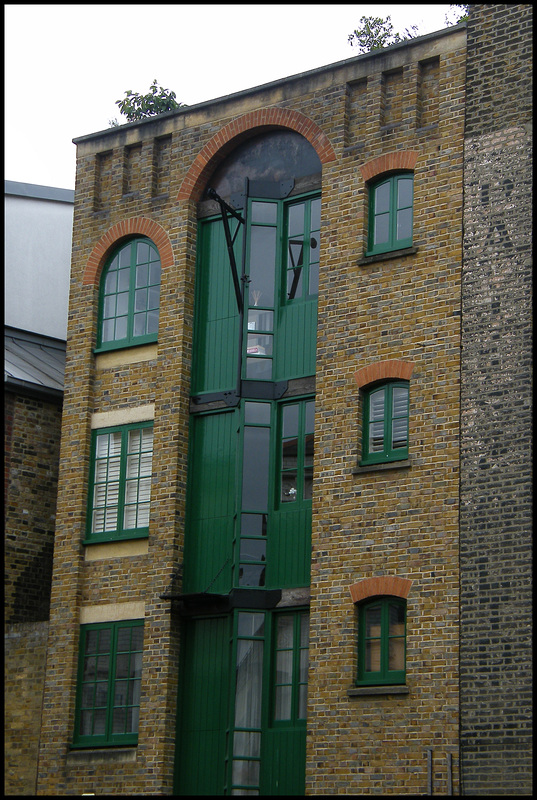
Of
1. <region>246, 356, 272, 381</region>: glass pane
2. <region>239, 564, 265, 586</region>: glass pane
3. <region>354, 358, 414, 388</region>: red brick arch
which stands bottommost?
<region>239, 564, 265, 586</region>: glass pane

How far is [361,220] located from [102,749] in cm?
993

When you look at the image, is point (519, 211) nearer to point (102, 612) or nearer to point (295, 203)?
point (295, 203)

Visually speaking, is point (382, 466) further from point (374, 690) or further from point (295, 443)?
point (374, 690)

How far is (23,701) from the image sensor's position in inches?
952

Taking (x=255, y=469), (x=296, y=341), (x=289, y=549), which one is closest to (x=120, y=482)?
(x=255, y=469)

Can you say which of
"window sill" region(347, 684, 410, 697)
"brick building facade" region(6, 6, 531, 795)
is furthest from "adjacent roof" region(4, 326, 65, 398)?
"window sill" region(347, 684, 410, 697)

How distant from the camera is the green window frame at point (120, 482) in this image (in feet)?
77.7

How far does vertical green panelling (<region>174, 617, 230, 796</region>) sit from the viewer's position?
21.8m

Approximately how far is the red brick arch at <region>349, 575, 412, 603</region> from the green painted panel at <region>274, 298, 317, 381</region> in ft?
12.6

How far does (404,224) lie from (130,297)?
18.8 ft

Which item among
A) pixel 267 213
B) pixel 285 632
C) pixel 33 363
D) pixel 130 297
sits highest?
pixel 267 213

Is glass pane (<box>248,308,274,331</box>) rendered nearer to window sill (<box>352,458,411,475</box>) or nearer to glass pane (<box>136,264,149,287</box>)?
glass pane (<box>136,264,149,287</box>)

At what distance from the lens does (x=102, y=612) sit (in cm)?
2350

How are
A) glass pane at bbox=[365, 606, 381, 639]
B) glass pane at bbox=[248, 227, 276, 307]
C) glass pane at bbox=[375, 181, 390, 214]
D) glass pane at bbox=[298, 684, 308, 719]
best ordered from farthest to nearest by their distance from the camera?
glass pane at bbox=[248, 227, 276, 307] → glass pane at bbox=[375, 181, 390, 214] → glass pane at bbox=[298, 684, 308, 719] → glass pane at bbox=[365, 606, 381, 639]
